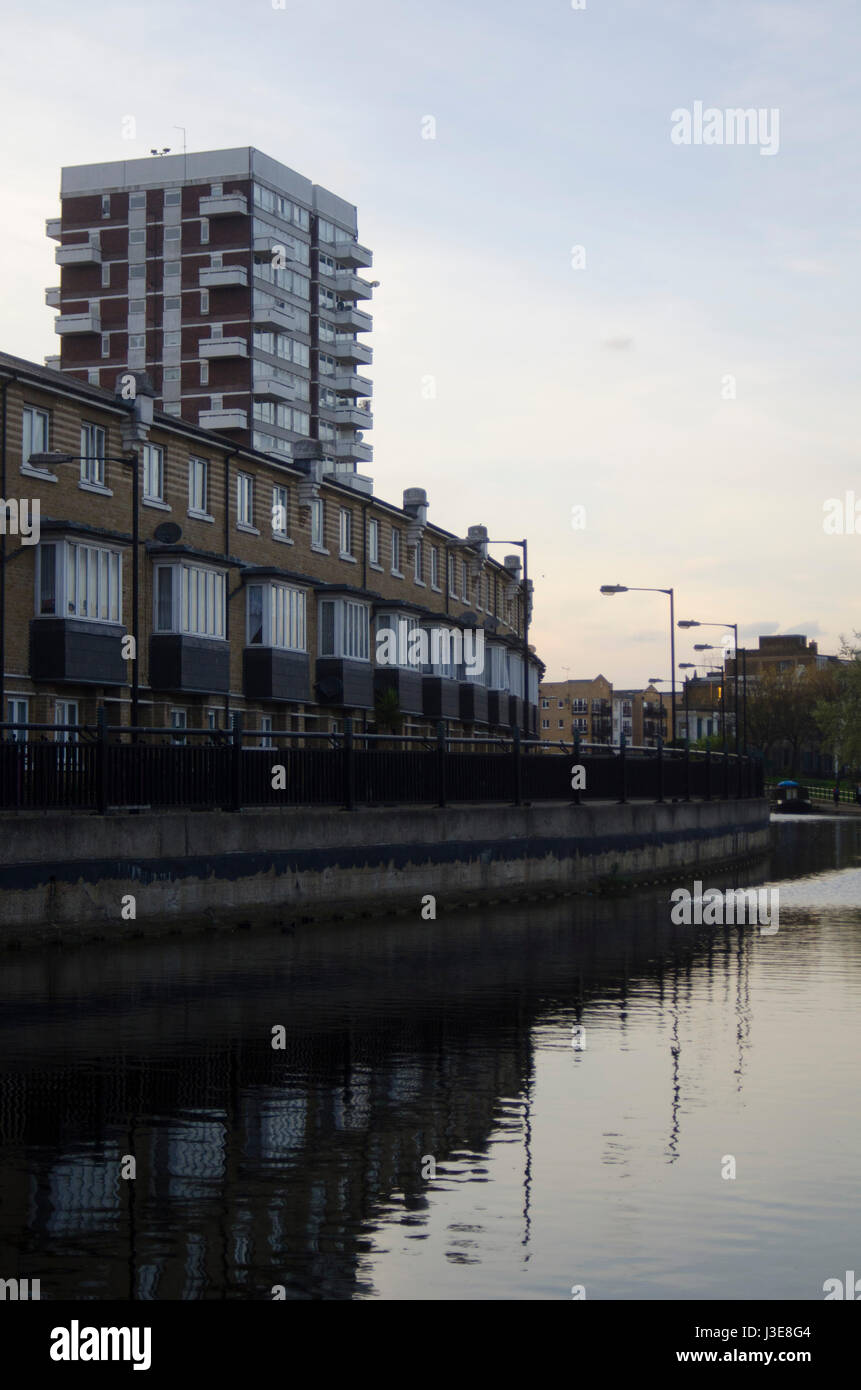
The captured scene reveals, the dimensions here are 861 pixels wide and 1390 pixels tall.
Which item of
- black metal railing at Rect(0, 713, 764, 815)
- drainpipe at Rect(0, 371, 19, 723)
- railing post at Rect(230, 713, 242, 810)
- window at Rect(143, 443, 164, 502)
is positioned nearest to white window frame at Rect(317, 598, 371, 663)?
Answer: window at Rect(143, 443, 164, 502)

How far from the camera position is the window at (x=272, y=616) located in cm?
4928

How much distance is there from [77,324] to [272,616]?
61150 millimetres

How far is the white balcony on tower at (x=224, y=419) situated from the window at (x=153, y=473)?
194 ft

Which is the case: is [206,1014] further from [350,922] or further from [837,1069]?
[350,922]

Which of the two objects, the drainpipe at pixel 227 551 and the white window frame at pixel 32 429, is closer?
the white window frame at pixel 32 429

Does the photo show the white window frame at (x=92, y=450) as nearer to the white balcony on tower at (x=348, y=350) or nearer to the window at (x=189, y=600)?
the window at (x=189, y=600)

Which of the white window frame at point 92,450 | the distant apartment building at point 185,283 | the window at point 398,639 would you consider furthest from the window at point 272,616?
the distant apartment building at point 185,283

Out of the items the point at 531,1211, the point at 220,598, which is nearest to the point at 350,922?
the point at 531,1211

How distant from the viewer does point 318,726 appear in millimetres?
54094

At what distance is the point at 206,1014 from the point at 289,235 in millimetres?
100491

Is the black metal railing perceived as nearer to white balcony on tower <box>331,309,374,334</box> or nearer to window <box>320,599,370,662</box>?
window <box>320,599,370,662</box>

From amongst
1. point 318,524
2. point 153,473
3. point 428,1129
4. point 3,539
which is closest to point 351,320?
point 318,524

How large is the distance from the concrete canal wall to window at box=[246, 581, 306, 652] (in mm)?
17536

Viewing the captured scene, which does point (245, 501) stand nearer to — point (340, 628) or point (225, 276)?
point (340, 628)
